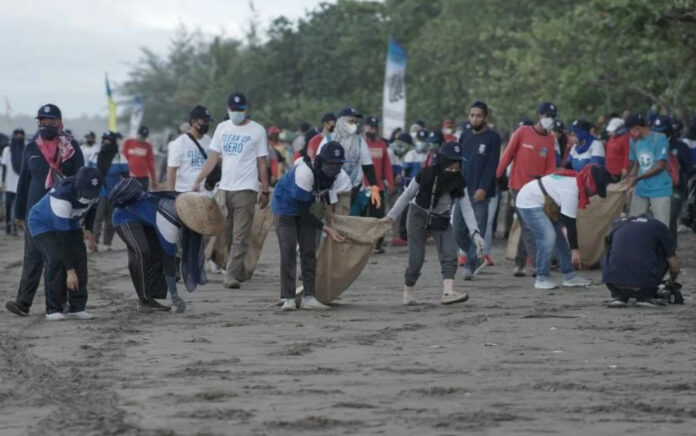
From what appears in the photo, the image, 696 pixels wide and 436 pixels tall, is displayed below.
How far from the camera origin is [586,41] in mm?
34344

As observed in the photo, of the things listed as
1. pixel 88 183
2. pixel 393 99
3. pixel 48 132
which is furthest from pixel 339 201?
pixel 393 99

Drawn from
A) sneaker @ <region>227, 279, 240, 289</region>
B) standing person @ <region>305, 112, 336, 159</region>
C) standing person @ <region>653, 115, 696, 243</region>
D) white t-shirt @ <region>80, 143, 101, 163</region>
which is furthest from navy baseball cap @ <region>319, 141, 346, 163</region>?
white t-shirt @ <region>80, 143, 101, 163</region>

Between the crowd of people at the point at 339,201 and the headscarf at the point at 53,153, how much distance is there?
0.04ft

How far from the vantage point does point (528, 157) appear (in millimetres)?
18312

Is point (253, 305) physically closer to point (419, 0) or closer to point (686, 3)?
point (686, 3)

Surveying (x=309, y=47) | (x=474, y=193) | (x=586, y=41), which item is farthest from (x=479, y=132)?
(x=309, y=47)

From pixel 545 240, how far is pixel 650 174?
7.87ft

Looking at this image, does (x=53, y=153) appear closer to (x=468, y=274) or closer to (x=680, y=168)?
(x=468, y=274)

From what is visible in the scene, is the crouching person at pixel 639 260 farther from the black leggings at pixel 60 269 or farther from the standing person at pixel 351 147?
the black leggings at pixel 60 269

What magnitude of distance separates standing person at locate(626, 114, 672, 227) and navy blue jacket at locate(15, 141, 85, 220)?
684 cm

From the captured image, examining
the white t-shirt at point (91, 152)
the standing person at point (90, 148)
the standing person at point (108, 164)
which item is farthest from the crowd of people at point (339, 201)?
the standing person at point (90, 148)

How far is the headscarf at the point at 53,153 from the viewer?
14.6m

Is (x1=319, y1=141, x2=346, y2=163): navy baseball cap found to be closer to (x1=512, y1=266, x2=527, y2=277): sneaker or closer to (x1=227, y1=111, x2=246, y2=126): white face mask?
(x1=227, y1=111, x2=246, y2=126): white face mask

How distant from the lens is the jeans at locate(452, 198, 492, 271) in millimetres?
18141
